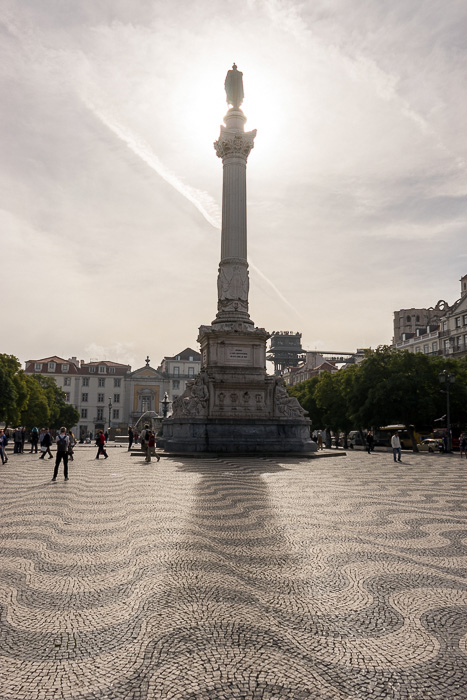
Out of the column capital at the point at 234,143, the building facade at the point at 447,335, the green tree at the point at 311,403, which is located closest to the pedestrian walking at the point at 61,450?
the column capital at the point at 234,143

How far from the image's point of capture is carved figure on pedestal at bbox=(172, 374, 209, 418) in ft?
91.1

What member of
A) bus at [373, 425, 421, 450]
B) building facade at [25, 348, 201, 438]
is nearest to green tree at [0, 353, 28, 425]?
bus at [373, 425, 421, 450]

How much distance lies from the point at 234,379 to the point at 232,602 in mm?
23659

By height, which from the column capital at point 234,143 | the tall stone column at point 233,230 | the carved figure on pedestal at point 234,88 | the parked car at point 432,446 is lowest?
the parked car at point 432,446

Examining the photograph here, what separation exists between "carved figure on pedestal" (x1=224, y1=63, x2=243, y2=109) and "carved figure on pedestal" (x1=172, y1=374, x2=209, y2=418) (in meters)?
18.6

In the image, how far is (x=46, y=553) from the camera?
6.99 m

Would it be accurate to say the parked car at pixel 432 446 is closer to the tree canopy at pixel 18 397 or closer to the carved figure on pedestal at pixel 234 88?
the carved figure on pedestal at pixel 234 88

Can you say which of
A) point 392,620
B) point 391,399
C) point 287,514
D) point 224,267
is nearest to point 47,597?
point 392,620

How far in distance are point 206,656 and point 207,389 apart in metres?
24.3

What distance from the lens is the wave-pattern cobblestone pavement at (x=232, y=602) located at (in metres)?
3.55

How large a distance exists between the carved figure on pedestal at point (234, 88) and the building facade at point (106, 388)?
77.0 meters

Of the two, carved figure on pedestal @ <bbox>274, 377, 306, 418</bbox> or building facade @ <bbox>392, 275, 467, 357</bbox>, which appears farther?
building facade @ <bbox>392, 275, 467, 357</bbox>

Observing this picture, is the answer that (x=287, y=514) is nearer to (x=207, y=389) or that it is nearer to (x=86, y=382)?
(x=207, y=389)

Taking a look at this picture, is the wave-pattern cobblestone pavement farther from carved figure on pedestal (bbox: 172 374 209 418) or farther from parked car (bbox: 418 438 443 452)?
parked car (bbox: 418 438 443 452)
